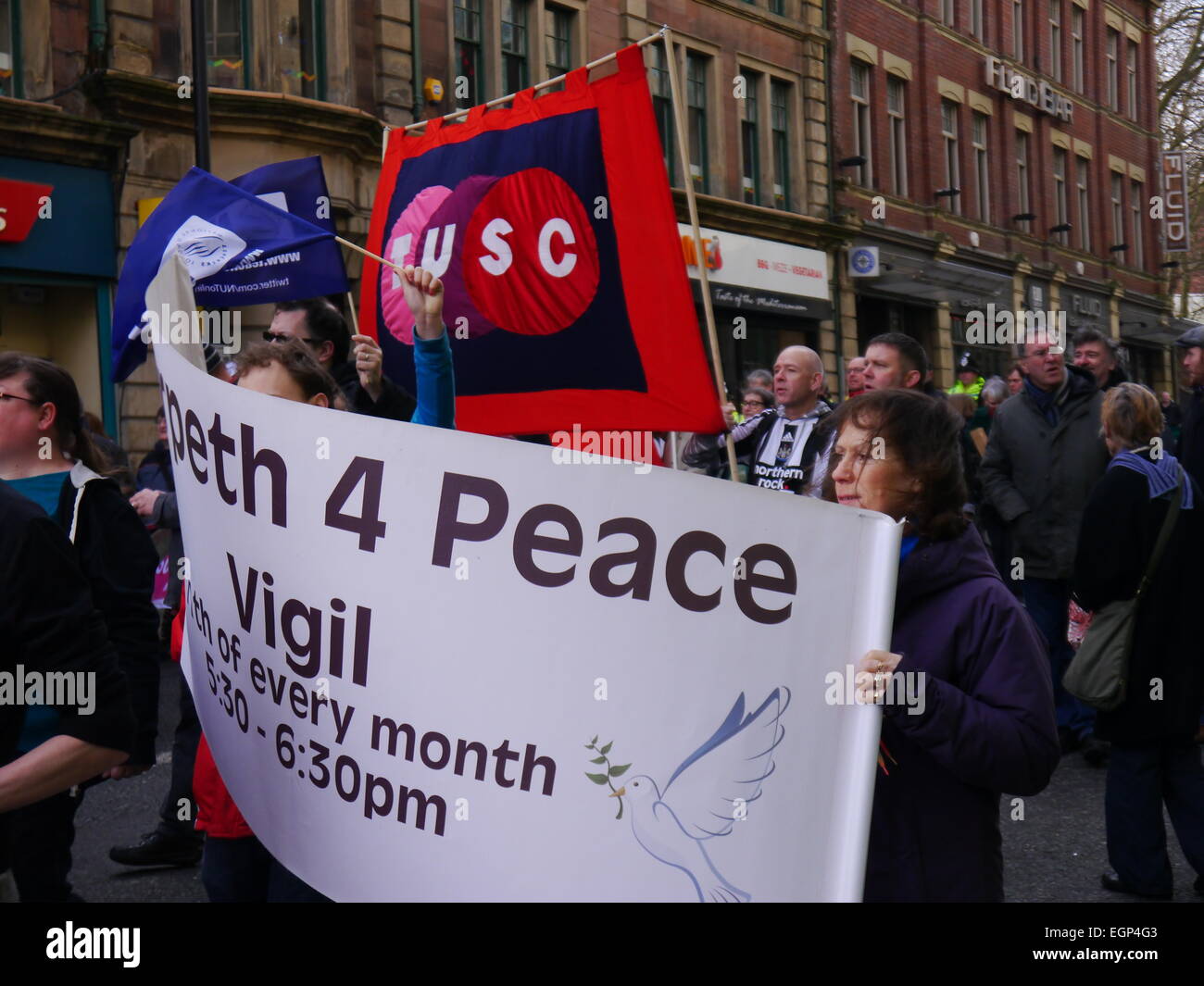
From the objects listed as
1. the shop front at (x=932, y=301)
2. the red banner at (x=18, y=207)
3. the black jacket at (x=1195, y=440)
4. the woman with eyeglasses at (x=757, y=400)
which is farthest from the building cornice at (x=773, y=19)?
the black jacket at (x=1195, y=440)

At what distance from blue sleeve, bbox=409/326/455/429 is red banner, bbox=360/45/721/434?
1178 millimetres

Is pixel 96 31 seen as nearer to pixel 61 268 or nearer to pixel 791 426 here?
pixel 61 268

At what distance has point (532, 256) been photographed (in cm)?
484

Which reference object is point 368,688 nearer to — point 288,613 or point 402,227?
point 288,613

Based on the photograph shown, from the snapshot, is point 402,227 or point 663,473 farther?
point 402,227

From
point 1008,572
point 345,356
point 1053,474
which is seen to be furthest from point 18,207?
point 345,356

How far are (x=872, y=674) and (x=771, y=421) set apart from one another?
3970 millimetres

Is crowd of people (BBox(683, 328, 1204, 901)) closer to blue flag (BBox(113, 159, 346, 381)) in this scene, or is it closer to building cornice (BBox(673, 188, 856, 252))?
blue flag (BBox(113, 159, 346, 381))

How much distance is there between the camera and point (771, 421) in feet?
19.7

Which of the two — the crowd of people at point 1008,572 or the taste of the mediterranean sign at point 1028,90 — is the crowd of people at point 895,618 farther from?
the taste of the mediterranean sign at point 1028,90

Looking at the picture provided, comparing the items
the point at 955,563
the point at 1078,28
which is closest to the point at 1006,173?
the point at 1078,28

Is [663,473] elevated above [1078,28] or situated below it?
below

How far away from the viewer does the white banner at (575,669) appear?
208cm

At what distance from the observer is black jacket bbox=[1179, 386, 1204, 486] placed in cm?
722
